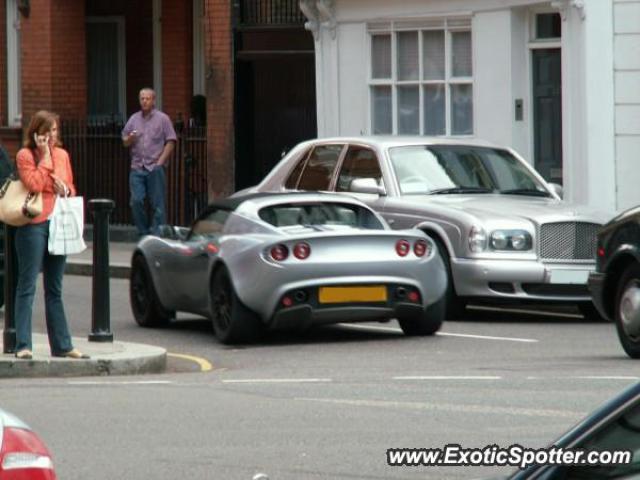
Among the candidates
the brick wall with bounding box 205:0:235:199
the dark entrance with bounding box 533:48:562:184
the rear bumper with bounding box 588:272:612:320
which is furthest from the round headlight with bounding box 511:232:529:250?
the brick wall with bounding box 205:0:235:199

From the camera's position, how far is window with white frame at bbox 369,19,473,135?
76.8ft

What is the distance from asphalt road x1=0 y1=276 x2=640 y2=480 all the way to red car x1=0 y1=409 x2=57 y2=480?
3.09 metres

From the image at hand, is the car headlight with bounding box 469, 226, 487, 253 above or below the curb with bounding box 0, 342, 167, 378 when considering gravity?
above

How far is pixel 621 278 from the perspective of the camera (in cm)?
1284

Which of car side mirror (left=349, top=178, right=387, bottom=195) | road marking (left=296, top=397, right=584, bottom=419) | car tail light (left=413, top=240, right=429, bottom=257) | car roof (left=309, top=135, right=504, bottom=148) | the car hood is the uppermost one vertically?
car roof (left=309, top=135, right=504, bottom=148)

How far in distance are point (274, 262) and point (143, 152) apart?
9610 mm

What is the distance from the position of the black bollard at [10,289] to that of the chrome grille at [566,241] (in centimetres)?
502

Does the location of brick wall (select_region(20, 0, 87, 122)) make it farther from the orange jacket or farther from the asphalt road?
the orange jacket

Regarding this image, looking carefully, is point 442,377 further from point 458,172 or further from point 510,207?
point 458,172

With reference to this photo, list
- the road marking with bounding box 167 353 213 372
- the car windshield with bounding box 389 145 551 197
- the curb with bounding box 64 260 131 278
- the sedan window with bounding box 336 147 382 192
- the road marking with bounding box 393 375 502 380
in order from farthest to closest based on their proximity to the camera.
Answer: the curb with bounding box 64 260 131 278
the sedan window with bounding box 336 147 382 192
the car windshield with bounding box 389 145 551 197
the road marking with bounding box 167 353 213 372
the road marking with bounding box 393 375 502 380

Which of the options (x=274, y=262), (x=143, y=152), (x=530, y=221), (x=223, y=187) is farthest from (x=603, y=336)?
(x=223, y=187)

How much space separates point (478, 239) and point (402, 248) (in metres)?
1.68

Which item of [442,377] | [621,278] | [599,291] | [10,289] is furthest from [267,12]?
[442,377]

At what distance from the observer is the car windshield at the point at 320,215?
14.7m
